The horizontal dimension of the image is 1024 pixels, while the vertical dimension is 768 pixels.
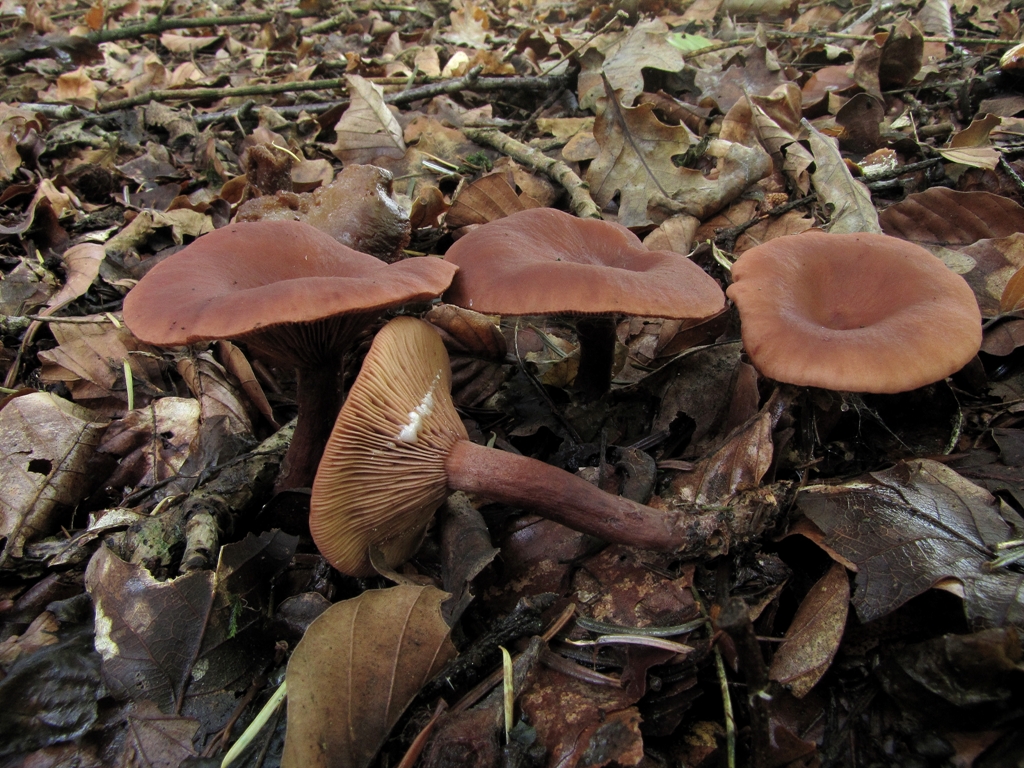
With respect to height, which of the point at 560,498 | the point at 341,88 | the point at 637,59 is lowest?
the point at 560,498

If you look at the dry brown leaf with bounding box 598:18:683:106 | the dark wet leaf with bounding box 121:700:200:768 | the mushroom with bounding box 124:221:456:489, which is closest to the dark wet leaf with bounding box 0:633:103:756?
the dark wet leaf with bounding box 121:700:200:768

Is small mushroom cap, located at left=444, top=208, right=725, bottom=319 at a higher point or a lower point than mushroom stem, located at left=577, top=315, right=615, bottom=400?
higher

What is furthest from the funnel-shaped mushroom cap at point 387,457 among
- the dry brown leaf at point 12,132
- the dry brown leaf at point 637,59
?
the dry brown leaf at point 12,132

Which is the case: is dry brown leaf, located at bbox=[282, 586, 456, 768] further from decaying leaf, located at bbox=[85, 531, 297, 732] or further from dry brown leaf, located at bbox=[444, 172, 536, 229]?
dry brown leaf, located at bbox=[444, 172, 536, 229]

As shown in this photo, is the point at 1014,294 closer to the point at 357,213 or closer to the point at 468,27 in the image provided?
the point at 357,213

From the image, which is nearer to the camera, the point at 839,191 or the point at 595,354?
the point at 595,354

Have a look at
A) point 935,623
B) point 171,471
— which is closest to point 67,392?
point 171,471

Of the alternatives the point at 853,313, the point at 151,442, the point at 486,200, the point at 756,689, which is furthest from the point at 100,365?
the point at 853,313
